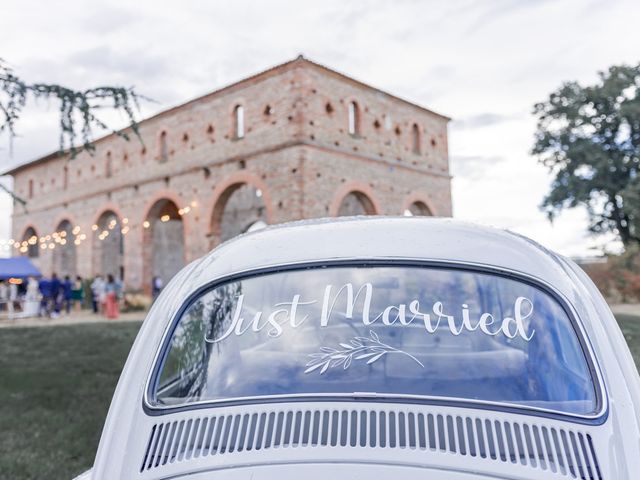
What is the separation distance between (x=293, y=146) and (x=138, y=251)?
9152mm

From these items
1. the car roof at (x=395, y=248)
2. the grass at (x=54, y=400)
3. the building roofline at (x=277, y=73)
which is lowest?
the grass at (x=54, y=400)

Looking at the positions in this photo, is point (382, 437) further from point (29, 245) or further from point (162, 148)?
point (29, 245)

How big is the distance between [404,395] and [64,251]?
2967 cm

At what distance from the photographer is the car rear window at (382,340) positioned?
151cm

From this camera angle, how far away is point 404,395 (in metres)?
1.45

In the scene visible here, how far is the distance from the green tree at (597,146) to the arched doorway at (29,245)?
27.4 m

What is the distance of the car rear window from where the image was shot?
151 centimetres

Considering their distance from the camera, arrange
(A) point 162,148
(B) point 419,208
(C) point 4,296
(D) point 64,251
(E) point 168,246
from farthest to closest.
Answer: (D) point 64,251 < (E) point 168,246 < (A) point 162,148 < (B) point 419,208 < (C) point 4,296

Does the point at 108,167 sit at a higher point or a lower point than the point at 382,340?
higher

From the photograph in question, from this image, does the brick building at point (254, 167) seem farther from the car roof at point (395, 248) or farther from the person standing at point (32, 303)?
the car roof at point (395, 248)

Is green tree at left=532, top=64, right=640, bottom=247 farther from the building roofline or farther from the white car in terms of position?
the white car

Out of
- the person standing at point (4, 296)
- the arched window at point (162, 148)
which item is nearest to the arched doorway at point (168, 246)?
the arched window at point (162, 148)

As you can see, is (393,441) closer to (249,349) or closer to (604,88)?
(249,349)

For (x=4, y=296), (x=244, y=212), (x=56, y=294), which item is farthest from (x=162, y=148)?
(x=4, y=296)
